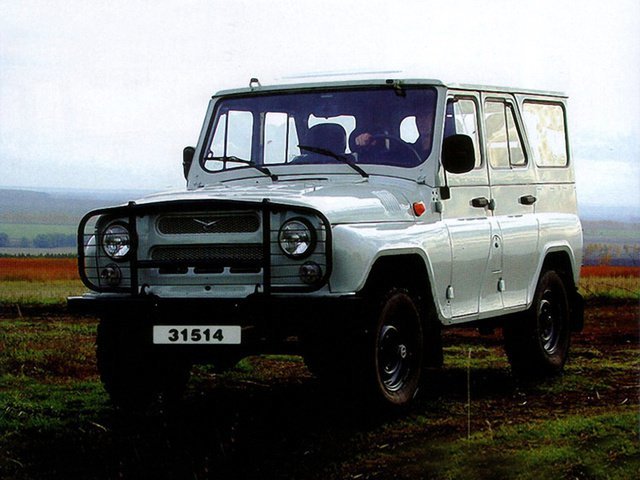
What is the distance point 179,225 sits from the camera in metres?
8.52

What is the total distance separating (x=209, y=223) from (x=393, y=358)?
145 cm

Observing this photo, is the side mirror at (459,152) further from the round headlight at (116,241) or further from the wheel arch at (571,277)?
the wheel arch at (571,277)

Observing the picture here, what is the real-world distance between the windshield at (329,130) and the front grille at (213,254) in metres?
1.38

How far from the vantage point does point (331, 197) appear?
8500mm

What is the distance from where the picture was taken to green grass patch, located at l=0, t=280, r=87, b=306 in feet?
59.7

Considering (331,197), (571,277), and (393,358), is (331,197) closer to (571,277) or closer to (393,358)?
(393,358)

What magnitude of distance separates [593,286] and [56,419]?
11.6m

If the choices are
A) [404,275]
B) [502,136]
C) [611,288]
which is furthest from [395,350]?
[611,288]

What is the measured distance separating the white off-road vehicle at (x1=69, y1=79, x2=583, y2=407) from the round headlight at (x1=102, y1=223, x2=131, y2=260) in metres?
0.01

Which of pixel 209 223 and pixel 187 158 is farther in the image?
pixel 187 158

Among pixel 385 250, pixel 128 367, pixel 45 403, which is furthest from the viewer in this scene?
pixel 45 403

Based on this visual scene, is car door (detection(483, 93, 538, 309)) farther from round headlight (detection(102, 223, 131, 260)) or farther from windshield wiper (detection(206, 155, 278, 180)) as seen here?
round headlight (detection(102, 223, 131, 260))

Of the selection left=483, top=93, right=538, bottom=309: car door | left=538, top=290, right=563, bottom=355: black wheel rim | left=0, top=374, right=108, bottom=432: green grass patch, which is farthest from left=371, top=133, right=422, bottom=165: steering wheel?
left=0, top=374, right=108, bottom=432: green grass patch

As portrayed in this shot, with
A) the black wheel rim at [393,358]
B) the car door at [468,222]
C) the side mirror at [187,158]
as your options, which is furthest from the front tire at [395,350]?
the side mirror at [187,158]
